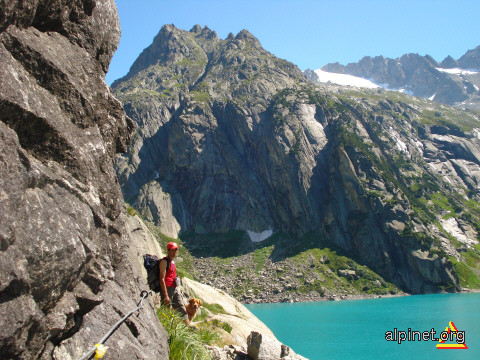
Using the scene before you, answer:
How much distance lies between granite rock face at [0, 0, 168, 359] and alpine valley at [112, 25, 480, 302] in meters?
94.7

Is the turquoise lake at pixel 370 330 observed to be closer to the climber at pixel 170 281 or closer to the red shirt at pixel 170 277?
the climber at pixel 170 281

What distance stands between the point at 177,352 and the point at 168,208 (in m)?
141

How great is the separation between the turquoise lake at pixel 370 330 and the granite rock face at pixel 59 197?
3373 centimetres

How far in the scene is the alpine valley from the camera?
361 feet

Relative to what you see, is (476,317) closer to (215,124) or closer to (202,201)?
(202,201)

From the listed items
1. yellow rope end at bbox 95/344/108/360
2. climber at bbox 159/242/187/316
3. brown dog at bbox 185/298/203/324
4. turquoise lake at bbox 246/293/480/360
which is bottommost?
turquoise lake at bbox 246/293/480/360

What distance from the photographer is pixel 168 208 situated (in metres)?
146

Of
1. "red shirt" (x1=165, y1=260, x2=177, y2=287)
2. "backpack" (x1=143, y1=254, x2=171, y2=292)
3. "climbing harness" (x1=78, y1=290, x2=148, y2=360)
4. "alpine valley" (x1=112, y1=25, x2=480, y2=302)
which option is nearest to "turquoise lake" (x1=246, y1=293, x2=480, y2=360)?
"red shirt" (x1=165, y1=260, x2=177, y2=287)

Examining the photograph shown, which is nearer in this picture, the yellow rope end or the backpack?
the yellow rope end

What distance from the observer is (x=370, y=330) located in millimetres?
46531

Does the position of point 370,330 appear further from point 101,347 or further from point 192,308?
point 101,347

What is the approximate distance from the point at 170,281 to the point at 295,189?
12984 centimetres

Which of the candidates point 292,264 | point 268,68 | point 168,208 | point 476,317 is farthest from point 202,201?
point 476,317

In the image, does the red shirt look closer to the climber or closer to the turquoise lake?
the climber
